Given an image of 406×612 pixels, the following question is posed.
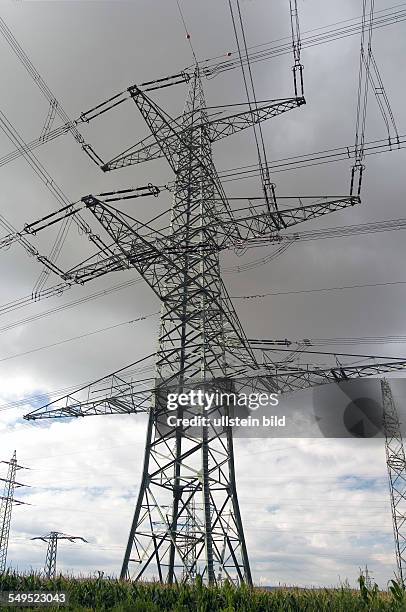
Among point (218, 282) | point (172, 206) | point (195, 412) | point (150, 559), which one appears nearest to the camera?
point (150, 559)

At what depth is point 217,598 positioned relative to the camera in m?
9.78

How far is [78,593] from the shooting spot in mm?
11391

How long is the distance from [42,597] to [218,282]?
44.2 ft

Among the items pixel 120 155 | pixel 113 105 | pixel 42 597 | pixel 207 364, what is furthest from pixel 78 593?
pixel 113 105

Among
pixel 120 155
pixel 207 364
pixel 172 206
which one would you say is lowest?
pixel 207 364

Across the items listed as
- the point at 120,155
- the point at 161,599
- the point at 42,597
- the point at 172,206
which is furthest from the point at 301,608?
the point at 120,155

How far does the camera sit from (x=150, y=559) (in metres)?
16.2

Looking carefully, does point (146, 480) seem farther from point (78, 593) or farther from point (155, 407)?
point (78, 593)

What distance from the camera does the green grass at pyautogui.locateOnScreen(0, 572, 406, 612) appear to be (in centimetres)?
856

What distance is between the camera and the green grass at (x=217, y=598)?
8.56 meters

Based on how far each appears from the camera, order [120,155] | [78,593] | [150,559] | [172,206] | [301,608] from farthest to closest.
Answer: [120,155] → [172,206] → [150,559] → [78,593] → [301,608]

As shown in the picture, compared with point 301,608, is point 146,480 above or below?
above

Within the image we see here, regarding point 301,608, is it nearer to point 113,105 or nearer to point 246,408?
point 246,408

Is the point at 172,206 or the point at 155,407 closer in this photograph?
the point at 155,407
